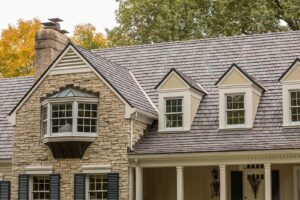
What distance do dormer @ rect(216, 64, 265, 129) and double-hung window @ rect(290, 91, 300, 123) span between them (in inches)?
56.5

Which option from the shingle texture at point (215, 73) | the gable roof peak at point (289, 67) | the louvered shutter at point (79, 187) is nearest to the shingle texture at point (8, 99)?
the shingle texture at point (215, 73)

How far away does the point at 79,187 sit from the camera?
87.5ft

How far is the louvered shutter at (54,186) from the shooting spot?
27.0m

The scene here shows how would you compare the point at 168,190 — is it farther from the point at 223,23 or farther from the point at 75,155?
the point at 223,23

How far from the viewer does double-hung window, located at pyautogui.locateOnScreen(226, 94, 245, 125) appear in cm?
2658

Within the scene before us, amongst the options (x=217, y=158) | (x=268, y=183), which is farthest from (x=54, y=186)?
(x=268, y=183)

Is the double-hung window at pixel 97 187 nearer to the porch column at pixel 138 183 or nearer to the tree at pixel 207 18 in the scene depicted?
the porch column at pixel 138 183

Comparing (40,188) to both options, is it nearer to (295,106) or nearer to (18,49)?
(295,106)

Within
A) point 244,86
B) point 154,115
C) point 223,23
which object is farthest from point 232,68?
point 223,23

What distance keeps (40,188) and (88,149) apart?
2613 mm

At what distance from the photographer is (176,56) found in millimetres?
31000

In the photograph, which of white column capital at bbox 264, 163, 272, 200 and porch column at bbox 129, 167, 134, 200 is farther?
porch column at bbox 129, 167, 134, 200

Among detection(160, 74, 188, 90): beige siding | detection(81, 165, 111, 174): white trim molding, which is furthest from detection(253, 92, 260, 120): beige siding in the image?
detection(81, 165, 111, 174): white trim molding

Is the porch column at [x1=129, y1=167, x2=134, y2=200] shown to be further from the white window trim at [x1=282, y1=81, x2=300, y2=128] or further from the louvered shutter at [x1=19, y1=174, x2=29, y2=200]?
the white window trim at [x1=282, y1=81, x2=300, y2=128]
